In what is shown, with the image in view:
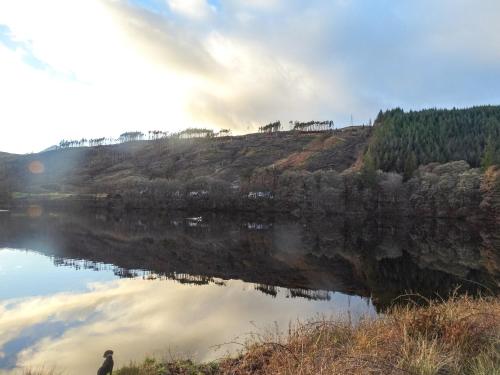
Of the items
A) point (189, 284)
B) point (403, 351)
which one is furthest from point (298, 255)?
point (403, 351)

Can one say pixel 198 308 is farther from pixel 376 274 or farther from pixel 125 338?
pixel 376 274

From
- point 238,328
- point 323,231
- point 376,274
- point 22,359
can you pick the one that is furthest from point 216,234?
point 22,359

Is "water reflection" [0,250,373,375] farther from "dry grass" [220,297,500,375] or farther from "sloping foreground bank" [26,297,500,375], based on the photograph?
"dry grass" [220,297,500,375]

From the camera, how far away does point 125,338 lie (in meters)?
18.9

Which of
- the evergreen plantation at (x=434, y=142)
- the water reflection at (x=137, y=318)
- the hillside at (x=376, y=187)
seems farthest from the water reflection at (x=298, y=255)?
the evergreen plantation at (x=434, y=142)

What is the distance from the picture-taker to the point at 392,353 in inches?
336

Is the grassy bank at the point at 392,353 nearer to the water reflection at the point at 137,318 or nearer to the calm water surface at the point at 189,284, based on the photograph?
the calm water surface at the point at 189,284

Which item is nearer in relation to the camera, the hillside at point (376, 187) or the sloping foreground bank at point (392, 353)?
the sloping foreground bank at point (392, 353)

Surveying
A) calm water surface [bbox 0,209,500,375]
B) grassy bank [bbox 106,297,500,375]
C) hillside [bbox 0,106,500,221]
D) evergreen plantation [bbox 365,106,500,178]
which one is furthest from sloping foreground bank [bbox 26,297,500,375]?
evergreen plantation [bbox 365,106,500,178]

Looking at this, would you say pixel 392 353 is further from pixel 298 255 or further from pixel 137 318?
pixel 298 255

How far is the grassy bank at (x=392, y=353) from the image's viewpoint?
7555mm

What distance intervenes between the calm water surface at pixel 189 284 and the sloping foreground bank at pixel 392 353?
3342 mm

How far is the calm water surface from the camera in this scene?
18.5 meters

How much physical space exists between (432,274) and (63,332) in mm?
31201
